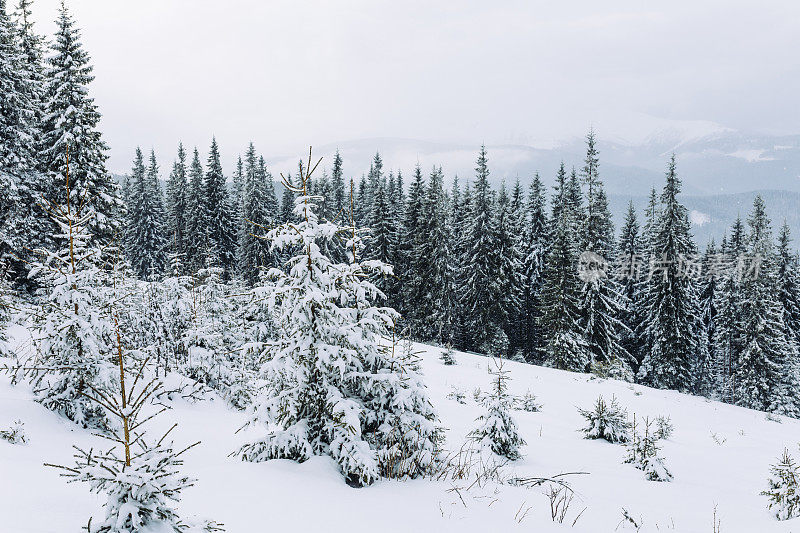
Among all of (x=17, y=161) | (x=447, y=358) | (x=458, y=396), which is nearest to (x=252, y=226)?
(x=17, y=161)

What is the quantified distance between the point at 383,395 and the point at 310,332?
48.8 inches

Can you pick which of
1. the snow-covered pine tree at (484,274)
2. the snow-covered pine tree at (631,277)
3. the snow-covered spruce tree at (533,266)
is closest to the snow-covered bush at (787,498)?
the snow-covered pine tree at (484,274)

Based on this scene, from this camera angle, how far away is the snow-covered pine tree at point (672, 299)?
35.9 metres

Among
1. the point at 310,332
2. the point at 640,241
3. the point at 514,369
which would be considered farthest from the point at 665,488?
the point at 640,241

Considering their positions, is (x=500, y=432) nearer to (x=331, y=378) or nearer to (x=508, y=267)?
(x=331, y=378)

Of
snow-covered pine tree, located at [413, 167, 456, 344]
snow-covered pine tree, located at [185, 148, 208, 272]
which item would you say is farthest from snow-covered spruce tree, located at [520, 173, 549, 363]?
snow-covered pine tree, located at [185, 148, 208, 272]

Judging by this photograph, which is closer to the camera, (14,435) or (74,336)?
(14,435)

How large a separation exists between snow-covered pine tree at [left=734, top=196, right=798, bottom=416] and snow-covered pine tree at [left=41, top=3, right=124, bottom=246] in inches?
1691

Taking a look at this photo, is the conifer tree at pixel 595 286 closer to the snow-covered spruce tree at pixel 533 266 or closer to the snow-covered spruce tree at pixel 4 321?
the snow-covered spruce tree at pixel 533 266

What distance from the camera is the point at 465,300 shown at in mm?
41781

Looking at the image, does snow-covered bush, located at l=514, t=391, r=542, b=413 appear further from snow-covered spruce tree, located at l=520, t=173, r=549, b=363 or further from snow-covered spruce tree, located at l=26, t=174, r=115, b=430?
snow-covered spruce tree, located at l=520, t=173, r=549, b=363

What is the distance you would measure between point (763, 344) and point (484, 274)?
21485 mm

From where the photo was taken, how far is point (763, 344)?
113 feet

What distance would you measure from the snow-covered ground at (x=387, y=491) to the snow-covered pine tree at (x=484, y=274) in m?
28.0
